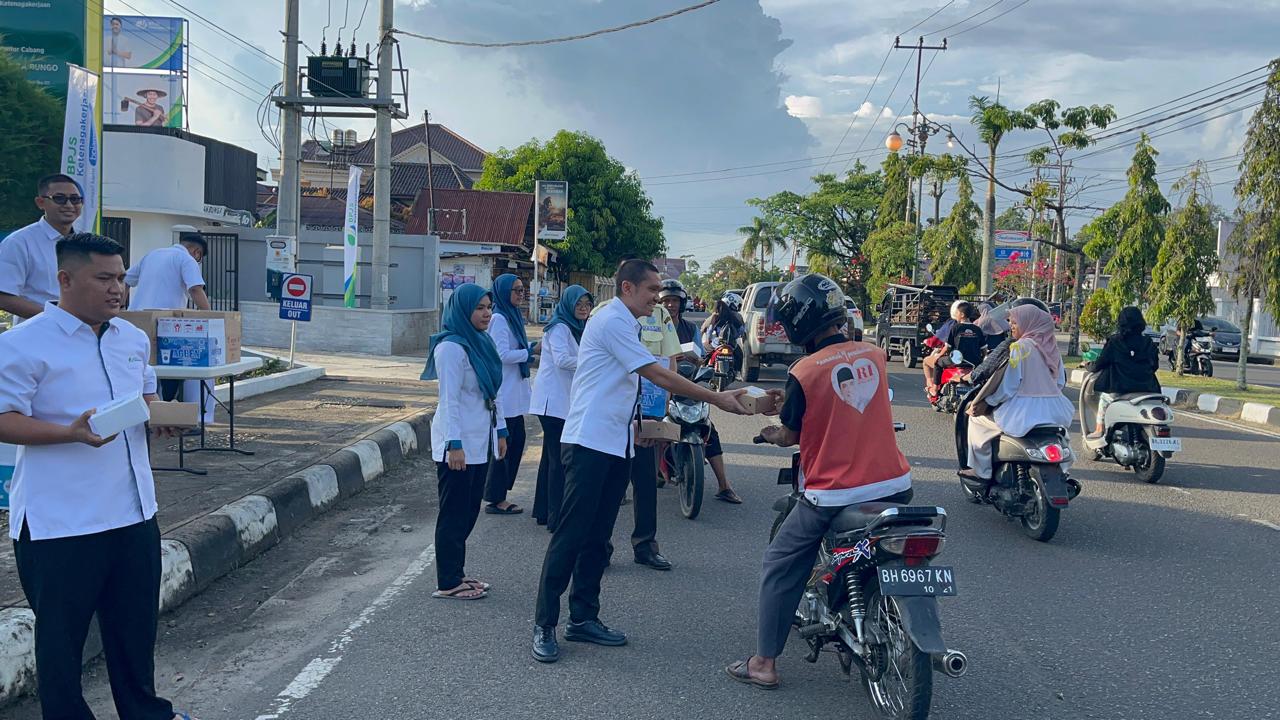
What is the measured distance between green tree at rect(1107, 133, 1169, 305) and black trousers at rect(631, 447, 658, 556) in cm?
1939

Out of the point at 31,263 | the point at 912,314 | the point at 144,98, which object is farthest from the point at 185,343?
the point at 144,98

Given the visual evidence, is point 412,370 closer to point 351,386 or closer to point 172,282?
point 351,386

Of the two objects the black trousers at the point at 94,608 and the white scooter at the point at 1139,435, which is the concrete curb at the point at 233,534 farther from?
the white scooter at the point at 1139,435

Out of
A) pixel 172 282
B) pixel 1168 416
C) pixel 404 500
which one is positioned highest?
pixel 172 282

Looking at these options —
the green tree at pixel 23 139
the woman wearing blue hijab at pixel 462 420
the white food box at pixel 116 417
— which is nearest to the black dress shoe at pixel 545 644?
the woman wearing blue hijab at pixel 462 420

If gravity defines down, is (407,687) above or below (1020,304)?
below

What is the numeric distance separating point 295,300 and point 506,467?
8068mm

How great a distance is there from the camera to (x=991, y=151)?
2889cm

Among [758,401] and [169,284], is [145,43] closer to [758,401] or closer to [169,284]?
[169,284]

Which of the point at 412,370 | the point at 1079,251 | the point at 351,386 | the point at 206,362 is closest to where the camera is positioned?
the point at 206,362

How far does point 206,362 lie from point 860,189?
53.4 m

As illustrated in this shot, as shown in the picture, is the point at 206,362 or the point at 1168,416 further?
the point at 1168,416

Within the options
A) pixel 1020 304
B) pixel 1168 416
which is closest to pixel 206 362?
pixel 1020 304

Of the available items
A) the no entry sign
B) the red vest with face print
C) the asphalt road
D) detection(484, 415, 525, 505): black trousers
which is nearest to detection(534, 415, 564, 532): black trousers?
the asphalt road
